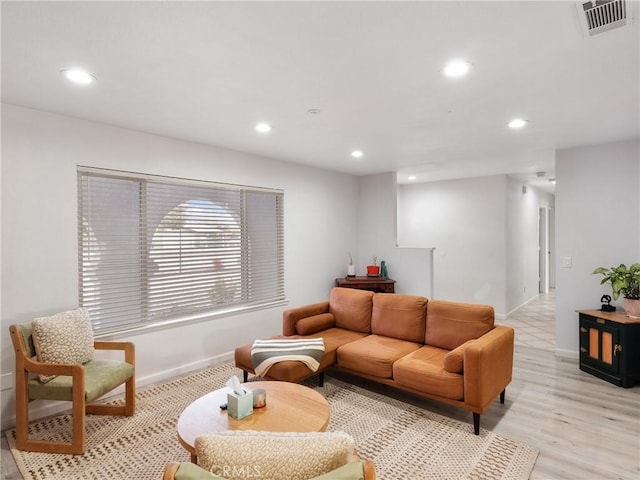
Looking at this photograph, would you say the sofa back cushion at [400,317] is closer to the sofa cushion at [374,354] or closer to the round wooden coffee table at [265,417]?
the sofa cushion at [374,354]

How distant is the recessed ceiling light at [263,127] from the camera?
3232mm

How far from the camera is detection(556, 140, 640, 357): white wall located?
12.7 feet

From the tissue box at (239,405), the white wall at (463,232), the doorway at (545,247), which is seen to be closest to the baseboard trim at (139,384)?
the tissue box at (239,405)

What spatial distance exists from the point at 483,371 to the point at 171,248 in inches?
122

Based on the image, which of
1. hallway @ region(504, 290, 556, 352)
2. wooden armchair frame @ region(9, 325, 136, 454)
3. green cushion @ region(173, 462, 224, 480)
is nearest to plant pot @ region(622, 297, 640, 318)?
hallway @ region(504, 290, 556, 352)

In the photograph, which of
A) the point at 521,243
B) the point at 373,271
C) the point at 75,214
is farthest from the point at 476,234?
the point at 75,214

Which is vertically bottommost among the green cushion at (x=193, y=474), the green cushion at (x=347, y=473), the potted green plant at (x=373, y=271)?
the green cushion at (x=347, y=473)

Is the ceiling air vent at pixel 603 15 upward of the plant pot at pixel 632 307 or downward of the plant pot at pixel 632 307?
upward

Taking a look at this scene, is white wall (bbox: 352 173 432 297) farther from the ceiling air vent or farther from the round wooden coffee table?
the ceiling air vent

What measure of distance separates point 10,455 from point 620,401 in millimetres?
4816

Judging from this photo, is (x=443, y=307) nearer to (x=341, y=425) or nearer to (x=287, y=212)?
(x=341, y=425)

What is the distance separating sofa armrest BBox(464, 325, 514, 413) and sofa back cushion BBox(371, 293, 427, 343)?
744mm

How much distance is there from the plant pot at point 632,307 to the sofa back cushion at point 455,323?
1593 mm

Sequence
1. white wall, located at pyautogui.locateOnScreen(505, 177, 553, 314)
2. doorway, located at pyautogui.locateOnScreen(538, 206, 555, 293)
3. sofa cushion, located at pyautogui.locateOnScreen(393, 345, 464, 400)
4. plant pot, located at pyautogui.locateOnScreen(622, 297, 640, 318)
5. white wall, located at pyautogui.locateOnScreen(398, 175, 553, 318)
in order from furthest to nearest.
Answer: doorway, located at pyautogui.locateOnScreen(538, 206, 555, 293) < white wall, located at pyautogui.locateOnScreen(505, 177, 553, 314) < white wall, located at pyautogui.locateOnScreen(398, 175, 553, 318) < plant pot, located at pyautogui.locateOnScreen(622, 297, 640, 318) < sofa cushion, located at pyautogui.locateOnScreen(393, 345, 464, 400)
